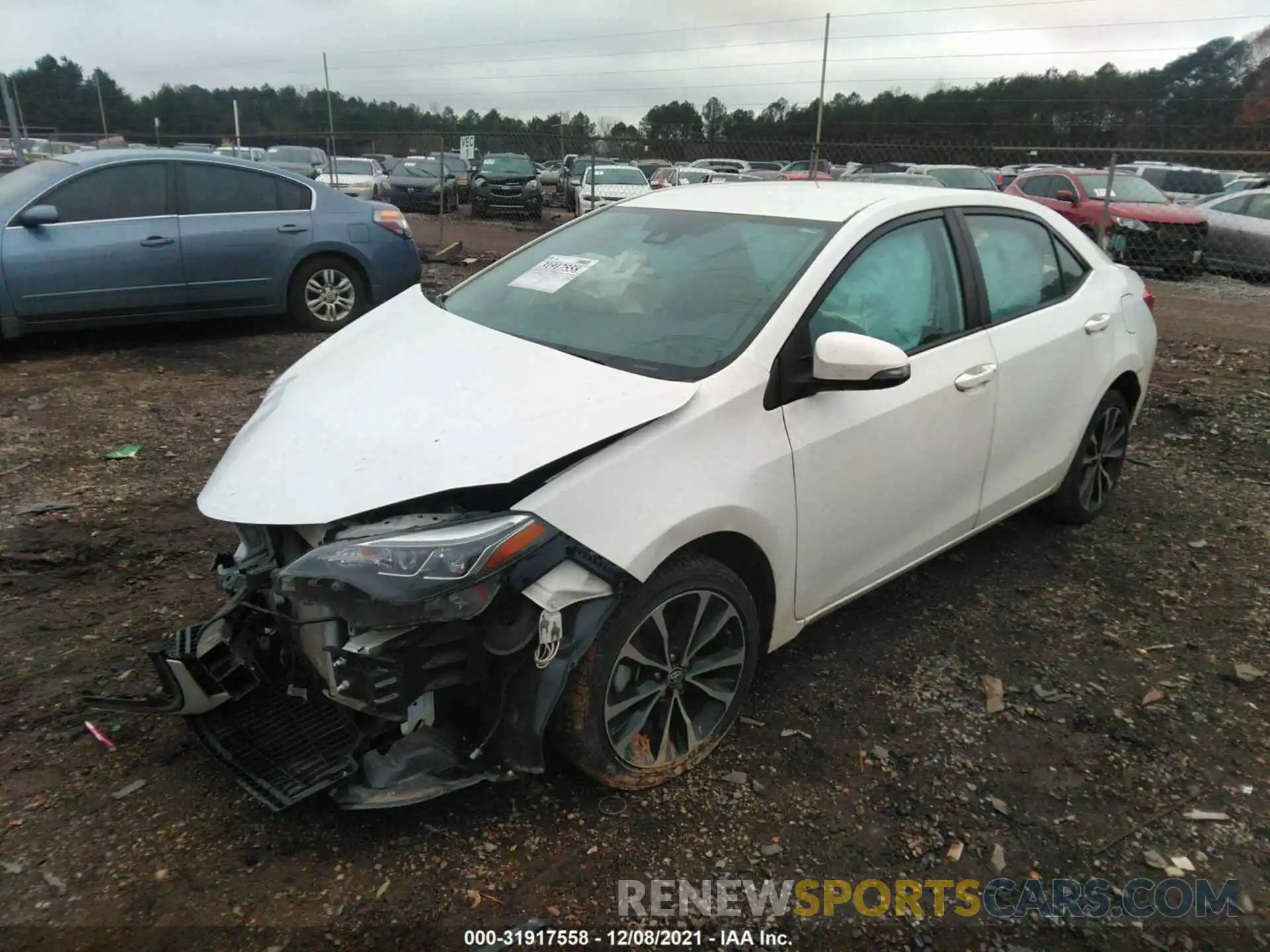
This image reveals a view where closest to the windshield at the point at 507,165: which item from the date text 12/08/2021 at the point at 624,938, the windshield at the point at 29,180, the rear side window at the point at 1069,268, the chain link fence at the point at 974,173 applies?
the chain link fence at the point at 974,173

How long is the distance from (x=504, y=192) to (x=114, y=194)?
13.2 metres

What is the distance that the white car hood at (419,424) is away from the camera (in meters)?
2.35

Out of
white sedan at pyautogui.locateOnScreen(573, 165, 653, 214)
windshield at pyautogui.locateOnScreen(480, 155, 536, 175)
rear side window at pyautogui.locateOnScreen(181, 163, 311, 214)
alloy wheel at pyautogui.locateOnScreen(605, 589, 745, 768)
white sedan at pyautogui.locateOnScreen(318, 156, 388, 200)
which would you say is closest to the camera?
alloy wheel at pyautogui.locateOnScreen(605, 589, 745, 768)

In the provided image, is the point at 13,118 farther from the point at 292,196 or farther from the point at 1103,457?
the point at 1103,457

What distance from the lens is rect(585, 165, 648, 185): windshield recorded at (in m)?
19.3

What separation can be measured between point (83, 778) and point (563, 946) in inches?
59.6

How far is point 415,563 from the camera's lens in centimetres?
215

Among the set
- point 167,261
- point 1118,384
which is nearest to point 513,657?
point 1118,384

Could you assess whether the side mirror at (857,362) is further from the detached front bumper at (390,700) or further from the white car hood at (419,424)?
the detached front bumper at (390,700)

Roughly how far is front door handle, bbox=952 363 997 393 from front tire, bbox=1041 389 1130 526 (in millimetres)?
1078

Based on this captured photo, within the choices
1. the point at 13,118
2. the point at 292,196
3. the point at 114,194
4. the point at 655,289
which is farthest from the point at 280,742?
the point at 13,118

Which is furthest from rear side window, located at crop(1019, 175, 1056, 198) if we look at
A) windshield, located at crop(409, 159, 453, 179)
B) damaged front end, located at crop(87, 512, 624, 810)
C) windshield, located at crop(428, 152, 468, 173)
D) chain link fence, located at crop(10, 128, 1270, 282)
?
damaged front end, located at crop(87, 512, 624, 810)

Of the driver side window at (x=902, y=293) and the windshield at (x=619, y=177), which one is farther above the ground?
the windshield at (x=619, y=177)

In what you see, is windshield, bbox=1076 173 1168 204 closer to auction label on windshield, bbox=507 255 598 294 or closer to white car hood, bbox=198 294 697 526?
auction label on windshield, bbox=507 255 598 294
